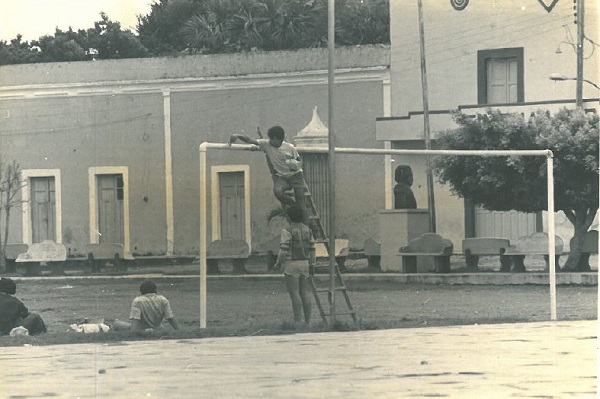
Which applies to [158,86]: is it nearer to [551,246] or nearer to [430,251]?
[430,251]

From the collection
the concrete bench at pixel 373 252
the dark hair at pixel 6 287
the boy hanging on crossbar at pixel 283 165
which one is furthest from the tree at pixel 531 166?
the dark hair at pixel 6 287

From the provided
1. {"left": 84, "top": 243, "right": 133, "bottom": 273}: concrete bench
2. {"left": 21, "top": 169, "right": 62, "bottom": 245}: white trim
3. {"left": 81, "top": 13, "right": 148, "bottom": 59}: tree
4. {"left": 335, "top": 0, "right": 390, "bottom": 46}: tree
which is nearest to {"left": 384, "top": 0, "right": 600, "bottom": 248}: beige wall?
{"left": 335, "top": 0, "right": 390, "bottom": 46}: tree

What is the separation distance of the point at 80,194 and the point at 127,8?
2562mm

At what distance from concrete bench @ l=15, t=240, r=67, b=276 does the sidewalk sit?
27.6 feet

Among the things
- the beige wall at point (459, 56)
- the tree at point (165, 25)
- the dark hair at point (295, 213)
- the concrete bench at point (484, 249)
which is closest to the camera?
the dark hair at point (295, 213)

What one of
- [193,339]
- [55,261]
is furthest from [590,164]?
[193,339]

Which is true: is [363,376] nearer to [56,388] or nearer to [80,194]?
[56,388]

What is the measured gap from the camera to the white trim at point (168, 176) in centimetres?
1841

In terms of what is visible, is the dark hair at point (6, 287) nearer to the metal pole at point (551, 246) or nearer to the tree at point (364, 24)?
the metal pole at point (551, 246)

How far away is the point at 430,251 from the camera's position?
65.8 feet

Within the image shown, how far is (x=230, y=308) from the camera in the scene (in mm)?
16156

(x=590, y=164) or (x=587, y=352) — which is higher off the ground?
(x=590, y=164)

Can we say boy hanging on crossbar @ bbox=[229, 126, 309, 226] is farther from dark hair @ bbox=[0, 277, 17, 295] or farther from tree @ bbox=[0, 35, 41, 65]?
tree @ bbox=[0, 35, 41, 65]

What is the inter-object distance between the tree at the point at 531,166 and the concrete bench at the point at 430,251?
0.99 m
